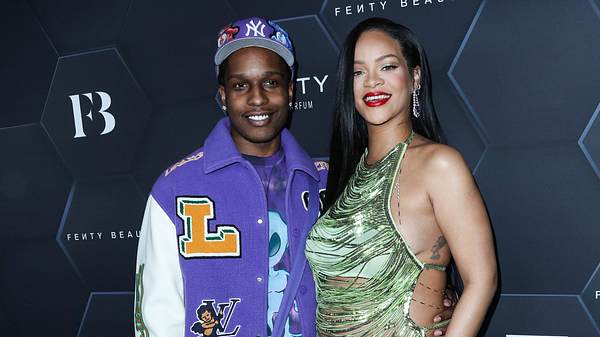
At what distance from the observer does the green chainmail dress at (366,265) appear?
4.19ft

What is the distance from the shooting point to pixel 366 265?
130 cm

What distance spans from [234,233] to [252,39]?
0.55 m

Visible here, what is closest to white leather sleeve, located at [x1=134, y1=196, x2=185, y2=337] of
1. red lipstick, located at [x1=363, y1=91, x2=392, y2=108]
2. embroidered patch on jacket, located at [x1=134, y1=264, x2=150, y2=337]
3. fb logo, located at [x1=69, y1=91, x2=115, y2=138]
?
embroidered patch on jacket, located at [x1=134, y1=264, x2=150, y2=337]

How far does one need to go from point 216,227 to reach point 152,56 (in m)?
0.94

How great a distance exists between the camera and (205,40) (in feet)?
6.66

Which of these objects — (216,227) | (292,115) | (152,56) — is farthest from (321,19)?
(216,227)

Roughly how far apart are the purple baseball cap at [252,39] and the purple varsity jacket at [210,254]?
288mm

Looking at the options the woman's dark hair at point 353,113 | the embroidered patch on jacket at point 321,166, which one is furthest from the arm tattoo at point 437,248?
the embroidered patch on jacket at point 321,166

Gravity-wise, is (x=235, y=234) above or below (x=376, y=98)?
below

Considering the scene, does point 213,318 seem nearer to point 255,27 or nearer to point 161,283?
point 161,283

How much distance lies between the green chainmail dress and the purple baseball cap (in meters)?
0.44

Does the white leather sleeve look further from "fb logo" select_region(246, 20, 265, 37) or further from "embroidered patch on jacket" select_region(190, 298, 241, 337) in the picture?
"fb logo" select_region(246, 20, 265, 37)

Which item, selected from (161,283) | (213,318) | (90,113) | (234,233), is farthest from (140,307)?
(90,113)

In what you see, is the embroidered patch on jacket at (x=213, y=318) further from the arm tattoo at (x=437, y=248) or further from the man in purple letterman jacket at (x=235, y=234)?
the arm tattoo at (x=437, y=248)
